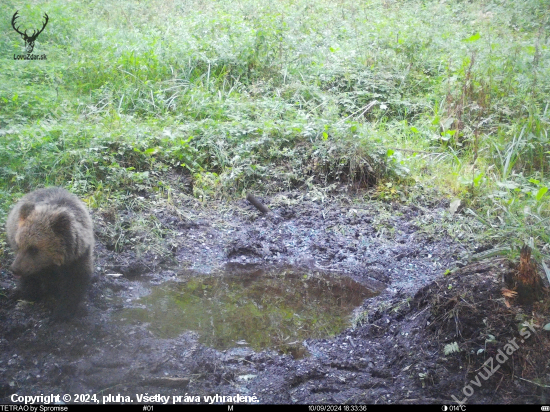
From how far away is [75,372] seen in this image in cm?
346

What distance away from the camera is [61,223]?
4082 millimetres

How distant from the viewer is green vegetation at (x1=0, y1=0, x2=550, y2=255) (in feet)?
A: 20.1

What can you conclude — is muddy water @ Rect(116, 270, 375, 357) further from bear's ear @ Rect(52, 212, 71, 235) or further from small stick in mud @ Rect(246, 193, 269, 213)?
small stick in mud @ Rect(246, 193, 269, 213)

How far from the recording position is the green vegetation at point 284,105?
6.12 metres

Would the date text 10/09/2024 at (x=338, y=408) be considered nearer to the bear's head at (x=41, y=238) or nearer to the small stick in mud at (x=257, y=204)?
the bear's head at (x=41, y=238)

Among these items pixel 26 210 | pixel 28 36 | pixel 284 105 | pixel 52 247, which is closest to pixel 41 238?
pixel 52 247

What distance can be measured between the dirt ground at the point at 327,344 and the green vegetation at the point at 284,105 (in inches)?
36.5

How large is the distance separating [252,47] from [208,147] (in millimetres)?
2716

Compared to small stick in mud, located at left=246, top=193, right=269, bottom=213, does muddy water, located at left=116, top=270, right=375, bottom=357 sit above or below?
below

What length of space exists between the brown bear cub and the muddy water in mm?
531

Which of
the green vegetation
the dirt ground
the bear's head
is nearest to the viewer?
the dirt ground

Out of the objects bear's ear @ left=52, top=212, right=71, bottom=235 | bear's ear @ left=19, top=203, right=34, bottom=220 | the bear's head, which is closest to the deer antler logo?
bear's ear @ left=19, top=203, right=34, bottom=220

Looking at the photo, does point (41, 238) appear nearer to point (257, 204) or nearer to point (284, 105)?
point (257, 204)

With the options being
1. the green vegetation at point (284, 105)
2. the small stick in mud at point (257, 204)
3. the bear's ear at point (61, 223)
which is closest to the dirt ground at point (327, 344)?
the bear's ear at point (61, 223)
